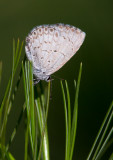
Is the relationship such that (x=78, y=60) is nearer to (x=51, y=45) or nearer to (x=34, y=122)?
(x=51, y=45)

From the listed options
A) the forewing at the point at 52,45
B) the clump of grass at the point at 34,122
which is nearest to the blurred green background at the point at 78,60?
the forewing at the point at 52,45

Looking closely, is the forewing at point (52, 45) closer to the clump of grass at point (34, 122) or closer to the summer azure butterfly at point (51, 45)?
the summer azure butterfly at point (51, 45)

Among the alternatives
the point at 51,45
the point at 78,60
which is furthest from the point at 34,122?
the point at 78,60

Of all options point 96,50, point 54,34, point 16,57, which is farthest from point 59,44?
point 96,50

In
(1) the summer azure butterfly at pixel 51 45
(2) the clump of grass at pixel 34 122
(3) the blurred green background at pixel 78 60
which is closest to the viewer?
(2) the clump of grass at pixel 34 122

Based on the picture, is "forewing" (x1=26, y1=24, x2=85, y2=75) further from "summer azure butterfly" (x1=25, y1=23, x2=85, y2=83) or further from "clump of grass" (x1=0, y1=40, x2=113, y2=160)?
"clump of grass" (x1=0, y1=40, x2=113, y2=160)
